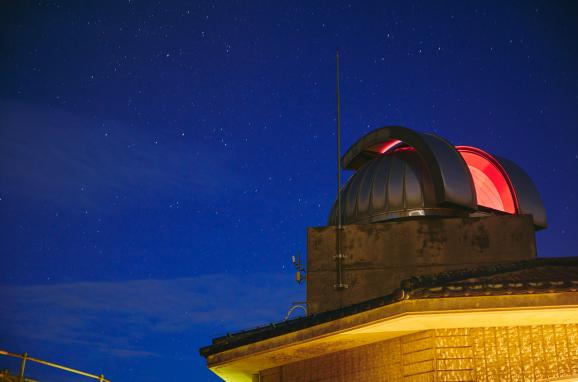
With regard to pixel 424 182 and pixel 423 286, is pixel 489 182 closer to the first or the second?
pixel 424 182

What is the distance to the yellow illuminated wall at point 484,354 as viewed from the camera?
7723 millimetres

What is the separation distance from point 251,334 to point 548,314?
451 centimetres

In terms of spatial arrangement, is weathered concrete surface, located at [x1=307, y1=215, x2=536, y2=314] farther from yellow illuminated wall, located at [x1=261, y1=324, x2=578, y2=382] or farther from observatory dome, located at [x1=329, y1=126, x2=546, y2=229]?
yellow illuminated wall, located at [x1=261, y1=324, x2=578, y2=382]

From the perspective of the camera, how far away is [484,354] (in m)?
8.03

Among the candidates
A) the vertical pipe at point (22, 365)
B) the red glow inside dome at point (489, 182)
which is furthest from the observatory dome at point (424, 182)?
the vertical pipe at point (22, 365)

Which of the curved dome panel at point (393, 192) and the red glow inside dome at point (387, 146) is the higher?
the red glow inside dome at point (387, 146)

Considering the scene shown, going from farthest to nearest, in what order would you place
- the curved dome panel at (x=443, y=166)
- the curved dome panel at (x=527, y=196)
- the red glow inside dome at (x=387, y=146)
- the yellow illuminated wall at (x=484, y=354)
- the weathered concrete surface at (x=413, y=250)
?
1. the red glow inside dome at (x=387, y=146)
2. the curved dome panel at (x=527, y=196)
3. the weathered concrete surface at (x=413, y=250)
4. the curved dome panel at (x=443, y=166)
5. the yellow illuminated wall at (x=484, y=354)

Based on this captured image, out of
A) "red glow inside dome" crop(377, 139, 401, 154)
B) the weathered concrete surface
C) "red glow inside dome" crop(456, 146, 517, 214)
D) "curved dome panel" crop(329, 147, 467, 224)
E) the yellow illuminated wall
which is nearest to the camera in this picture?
the yellow illuminated wall

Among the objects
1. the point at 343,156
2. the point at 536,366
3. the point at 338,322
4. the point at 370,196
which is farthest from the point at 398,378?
the point at 343,156

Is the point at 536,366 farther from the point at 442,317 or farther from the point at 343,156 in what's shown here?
the point at 343,156

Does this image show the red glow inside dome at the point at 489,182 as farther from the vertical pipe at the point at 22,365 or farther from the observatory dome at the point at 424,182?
the vertical pipe at the point at 22,365

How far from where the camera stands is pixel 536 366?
7.74 metres

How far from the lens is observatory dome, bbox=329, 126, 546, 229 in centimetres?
1225

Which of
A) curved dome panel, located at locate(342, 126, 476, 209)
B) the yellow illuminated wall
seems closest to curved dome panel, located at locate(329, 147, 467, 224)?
curved dome panel, located at locate(342, 126, 476, 209)
